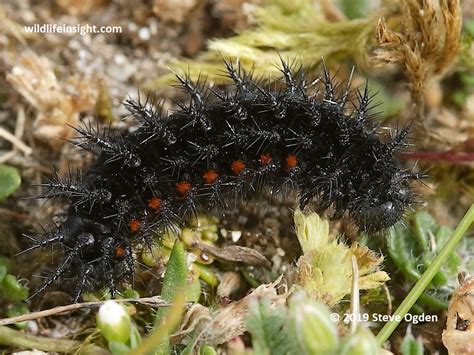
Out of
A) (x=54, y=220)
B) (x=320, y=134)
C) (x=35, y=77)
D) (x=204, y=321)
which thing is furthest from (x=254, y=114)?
(x=35, y=77)

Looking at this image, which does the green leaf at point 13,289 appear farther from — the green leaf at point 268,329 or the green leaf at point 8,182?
the green leaf at point 268,329

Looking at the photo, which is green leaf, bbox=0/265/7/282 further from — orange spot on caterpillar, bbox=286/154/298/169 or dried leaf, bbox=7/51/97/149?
orange spot on caterpillar, bbox=286/154/298/169

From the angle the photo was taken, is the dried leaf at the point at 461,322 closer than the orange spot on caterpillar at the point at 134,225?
Yes

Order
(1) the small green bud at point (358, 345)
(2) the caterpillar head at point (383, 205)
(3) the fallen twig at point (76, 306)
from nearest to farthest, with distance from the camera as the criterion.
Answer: (1) the small green bud at point (358, 345)
(3) the fallen twig at point (76, 306)
(2) the caterpillar head at point (383, 205)

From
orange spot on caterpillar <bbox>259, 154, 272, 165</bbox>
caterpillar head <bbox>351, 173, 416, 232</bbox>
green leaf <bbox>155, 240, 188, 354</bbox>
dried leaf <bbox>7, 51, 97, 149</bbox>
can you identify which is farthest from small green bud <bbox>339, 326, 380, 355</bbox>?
dried leaf <bbox>7, 51, 97, 149</bbox>

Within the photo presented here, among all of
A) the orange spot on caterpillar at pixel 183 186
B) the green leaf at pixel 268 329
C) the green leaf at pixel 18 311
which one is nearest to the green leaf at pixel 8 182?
the green leaf at pixel 18 311

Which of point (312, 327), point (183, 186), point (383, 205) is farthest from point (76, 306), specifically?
point (383, 205)
